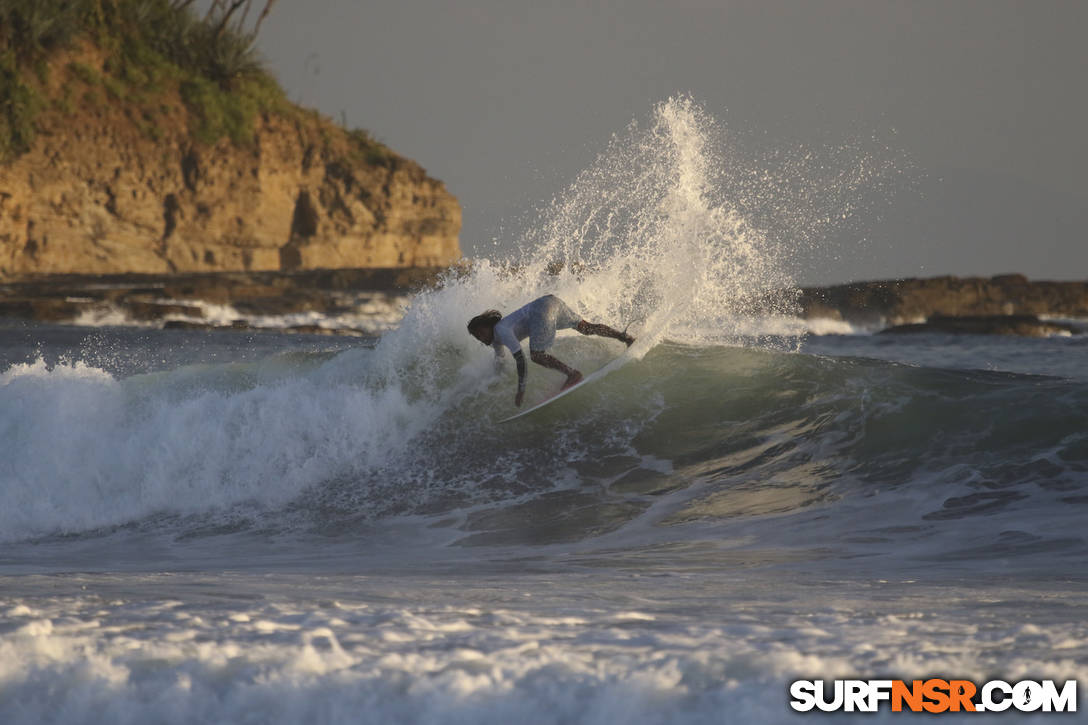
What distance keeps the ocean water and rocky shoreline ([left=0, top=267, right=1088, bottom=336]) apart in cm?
758

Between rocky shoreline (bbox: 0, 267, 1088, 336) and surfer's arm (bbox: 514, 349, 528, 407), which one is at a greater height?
rocky shoreline (bbox: 0, 267, 1088, 336)

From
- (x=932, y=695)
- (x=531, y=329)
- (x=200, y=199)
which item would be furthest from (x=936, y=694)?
(x=200, y=199)

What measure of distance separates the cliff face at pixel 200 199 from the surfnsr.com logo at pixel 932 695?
30.1m

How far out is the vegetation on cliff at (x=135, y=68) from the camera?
3008 cm

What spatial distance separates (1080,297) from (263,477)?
28404mm

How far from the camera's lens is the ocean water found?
9.66 feet

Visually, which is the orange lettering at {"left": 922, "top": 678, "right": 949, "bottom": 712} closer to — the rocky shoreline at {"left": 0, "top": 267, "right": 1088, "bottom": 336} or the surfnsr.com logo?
the surfnsr.com logo

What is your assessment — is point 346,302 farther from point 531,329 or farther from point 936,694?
point 936,694

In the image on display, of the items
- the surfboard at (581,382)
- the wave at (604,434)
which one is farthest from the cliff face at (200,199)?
the surfboard at (581,382)

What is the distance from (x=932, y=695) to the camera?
2.80m

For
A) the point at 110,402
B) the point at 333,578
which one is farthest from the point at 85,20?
the point at 333,578

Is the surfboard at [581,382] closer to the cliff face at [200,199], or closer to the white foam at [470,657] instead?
the white foam at [470,657]

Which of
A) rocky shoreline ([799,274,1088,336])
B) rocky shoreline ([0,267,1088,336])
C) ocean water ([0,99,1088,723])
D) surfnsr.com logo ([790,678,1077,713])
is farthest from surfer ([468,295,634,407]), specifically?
rocky shoreline ([799,274,1088,336])

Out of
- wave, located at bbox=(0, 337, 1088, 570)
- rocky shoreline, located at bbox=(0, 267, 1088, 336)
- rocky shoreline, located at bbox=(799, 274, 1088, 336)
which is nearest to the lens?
wave, located at bbox=(0, 337, 1088, 570)
